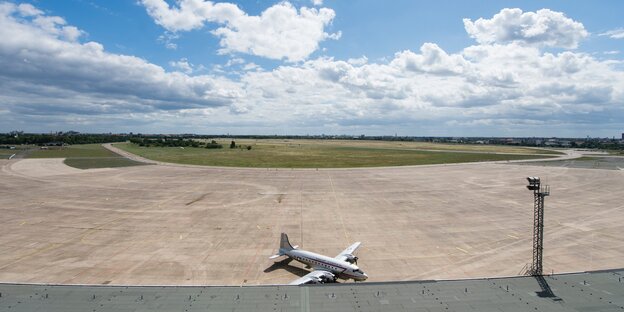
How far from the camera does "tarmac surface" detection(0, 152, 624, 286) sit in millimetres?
33875

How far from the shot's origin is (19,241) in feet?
135

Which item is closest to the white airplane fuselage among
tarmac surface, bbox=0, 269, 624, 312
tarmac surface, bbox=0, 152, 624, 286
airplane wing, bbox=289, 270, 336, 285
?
airplane wing, bbox=289, 270, 336, 285

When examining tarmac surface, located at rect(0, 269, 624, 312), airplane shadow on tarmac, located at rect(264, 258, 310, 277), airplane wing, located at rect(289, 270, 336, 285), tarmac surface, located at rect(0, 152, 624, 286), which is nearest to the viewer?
tarmac surface, located at rect(0, 269, 624, 312)

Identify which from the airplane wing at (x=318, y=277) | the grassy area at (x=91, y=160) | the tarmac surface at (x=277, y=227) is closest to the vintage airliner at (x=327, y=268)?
the airplane wing at (x=318, y=277)

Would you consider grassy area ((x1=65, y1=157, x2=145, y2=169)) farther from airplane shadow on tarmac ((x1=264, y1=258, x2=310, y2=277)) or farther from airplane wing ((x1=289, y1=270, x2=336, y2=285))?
airplane wing ((x1=289, y1=270, x2=336, y2=285))

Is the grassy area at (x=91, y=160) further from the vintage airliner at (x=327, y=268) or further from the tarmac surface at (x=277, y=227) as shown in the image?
the vintage airliner at (x=327, y=268)

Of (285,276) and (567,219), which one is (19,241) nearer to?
(285,276)

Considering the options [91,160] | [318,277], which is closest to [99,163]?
[91,160]

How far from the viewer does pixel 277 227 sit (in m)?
47.9

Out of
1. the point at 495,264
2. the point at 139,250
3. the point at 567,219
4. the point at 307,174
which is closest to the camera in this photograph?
the point at 495,264

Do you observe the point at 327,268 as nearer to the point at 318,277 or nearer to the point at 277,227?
the point at 318,277

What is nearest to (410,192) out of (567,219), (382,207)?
(382,207)

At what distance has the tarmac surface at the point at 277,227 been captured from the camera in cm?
3388

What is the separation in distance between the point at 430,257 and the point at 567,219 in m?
30.3
